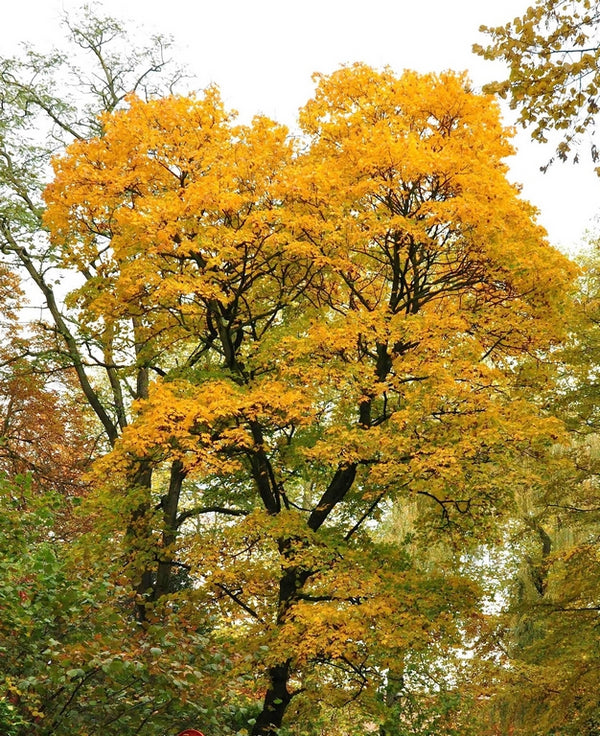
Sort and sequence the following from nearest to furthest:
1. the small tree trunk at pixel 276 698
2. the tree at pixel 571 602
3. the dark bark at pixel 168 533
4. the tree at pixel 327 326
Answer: the tree at pixel 327 326
the tree at pixel 571 602
the small tree trunk at pixel 276 698
the dark bark at pixel 168 533

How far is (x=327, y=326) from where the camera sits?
37.2ft

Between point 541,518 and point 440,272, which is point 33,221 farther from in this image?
point 541,518

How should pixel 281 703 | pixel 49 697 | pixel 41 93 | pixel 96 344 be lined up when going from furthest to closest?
pixel 41 93 → pixel 96 344 → pixel 281 703 → pixel 49 697

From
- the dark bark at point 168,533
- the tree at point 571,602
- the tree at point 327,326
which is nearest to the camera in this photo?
the tree at point 327,326

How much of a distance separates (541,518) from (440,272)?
12.6 ft

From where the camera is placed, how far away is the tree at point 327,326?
408 inches

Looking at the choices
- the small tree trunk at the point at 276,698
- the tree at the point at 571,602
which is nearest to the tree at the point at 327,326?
the small tree trunk at the point at 276,698

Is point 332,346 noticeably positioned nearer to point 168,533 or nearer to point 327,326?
point 327,326

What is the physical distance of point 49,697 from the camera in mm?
5871

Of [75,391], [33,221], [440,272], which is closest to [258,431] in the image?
[440,272]

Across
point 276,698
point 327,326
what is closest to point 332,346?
point 327,326

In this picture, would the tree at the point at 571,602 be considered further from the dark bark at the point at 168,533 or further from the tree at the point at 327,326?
the dark bark at the point at 168,533

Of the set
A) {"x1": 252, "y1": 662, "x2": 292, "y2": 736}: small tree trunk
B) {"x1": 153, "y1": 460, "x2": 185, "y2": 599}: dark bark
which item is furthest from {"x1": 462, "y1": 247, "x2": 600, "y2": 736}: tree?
{"x1": 153, "y1": 460, "x2": 185, "y2": 599}: dark bark

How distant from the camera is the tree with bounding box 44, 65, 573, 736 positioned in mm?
10359
